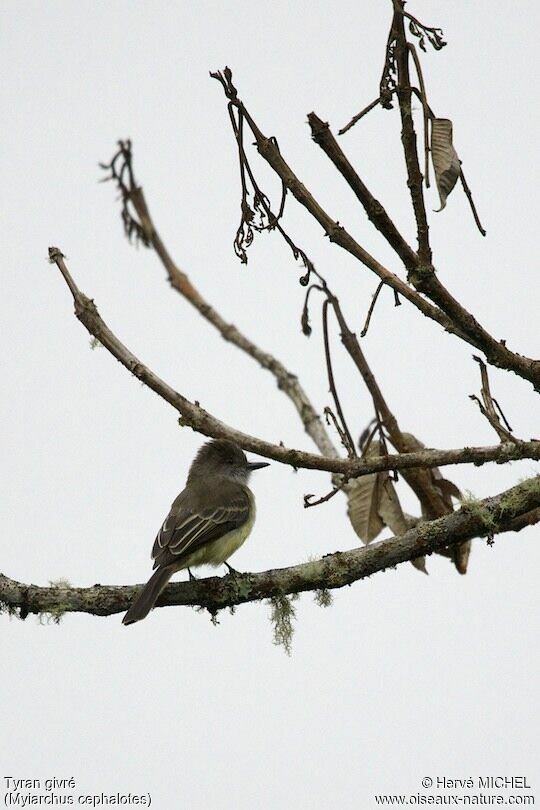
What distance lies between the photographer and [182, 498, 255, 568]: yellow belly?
598cm

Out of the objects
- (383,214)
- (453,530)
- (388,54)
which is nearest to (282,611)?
(453,530)

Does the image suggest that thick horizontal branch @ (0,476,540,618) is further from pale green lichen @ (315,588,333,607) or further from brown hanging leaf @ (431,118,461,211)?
brown hanging leaf @ (431,118,461,211)

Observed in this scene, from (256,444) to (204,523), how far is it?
6.41 feet

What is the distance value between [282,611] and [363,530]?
678 millimetres

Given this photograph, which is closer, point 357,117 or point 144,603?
point 357,117

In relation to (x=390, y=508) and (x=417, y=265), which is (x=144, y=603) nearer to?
(x=390, y=508)

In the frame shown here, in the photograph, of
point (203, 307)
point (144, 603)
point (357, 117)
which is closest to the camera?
point (357, 117)

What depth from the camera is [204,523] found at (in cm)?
618

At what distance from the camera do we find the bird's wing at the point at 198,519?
579cm

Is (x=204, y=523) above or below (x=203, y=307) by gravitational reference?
below

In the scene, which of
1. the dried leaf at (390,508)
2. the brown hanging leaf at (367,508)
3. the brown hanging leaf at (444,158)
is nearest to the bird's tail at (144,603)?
the brown hanging leaf at (367,508)

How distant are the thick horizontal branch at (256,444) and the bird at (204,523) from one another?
1.02 meters

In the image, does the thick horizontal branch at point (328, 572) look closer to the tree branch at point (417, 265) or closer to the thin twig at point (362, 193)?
the tree branch at point (417, 265)

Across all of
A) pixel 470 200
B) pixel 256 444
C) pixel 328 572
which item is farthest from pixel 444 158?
pixel 328 572
